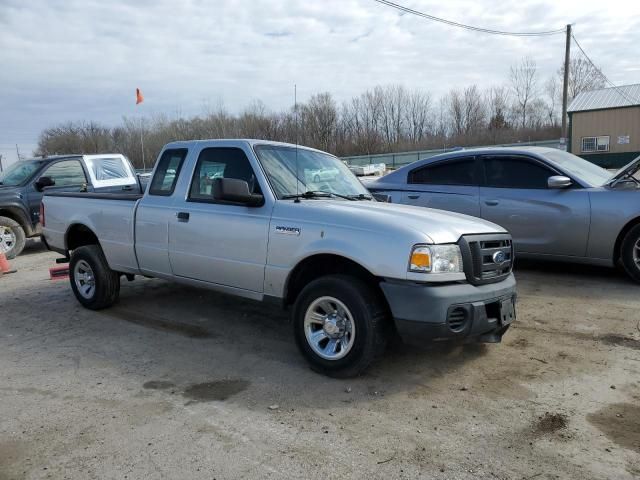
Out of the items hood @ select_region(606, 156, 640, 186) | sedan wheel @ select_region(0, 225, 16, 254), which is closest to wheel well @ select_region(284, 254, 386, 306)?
hood @ select_region(606, 156, 640, 186)

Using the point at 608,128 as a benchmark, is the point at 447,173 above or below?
below

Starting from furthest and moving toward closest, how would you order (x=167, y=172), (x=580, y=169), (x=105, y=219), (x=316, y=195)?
(x=580, y=169) < (x=105, y=219) < (x=167, y=172) < (x=316, y=195)

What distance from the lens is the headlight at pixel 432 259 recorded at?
3705 mm

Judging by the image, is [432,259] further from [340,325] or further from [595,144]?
[595,144]

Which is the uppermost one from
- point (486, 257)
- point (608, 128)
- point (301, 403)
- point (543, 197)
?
point (608, 128)

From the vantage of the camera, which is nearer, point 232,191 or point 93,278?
point 232,191

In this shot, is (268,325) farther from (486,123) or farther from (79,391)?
(486,123)

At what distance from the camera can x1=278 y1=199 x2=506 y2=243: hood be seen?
12.6 ft

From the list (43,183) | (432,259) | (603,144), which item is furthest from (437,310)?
(603,144)

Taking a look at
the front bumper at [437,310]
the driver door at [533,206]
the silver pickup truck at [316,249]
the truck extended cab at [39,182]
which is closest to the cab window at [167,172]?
the silver pickup truck at [316,249]

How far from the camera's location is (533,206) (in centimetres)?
705

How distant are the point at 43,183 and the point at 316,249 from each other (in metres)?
8.66

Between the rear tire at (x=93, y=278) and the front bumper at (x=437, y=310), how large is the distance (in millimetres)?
3771

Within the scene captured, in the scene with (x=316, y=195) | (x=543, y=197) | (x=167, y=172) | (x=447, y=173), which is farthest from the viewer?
(x=447, y=173)
